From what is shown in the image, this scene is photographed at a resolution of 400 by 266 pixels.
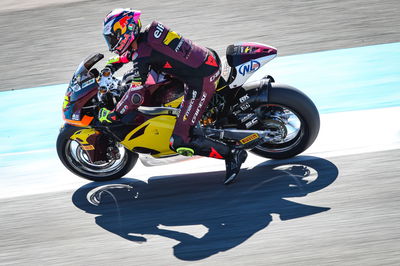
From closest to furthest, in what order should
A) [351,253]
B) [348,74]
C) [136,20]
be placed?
[351,253]
[136,20]
[348,74]

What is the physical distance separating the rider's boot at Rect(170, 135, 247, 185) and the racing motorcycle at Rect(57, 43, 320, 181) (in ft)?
0.36

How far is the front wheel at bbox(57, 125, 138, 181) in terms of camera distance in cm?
629

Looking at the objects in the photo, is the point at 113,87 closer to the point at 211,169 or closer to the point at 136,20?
the point at 136,20

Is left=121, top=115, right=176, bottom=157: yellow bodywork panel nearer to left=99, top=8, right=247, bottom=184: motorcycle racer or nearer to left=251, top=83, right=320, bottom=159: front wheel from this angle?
left=99, top=8, right=247, bottom=184: motorcycle racer

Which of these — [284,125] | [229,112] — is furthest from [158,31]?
[284,125]

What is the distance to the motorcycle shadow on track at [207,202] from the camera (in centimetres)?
523

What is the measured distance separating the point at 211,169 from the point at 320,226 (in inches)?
66.1

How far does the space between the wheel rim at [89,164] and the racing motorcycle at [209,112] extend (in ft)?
0.49

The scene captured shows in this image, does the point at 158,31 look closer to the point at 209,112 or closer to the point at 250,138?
the point at 209,112

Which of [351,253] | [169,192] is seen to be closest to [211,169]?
[169,192]

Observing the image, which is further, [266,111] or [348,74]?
[348,74]

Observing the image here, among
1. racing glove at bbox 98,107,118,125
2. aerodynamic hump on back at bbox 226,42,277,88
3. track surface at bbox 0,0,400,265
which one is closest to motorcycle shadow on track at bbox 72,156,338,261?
track surface at bbox 0,0,400,265

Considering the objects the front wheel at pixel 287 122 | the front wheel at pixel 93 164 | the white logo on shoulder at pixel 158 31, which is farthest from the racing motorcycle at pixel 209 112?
the white logo on shoulder at pixel 158 31

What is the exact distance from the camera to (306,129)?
19.7 ft
